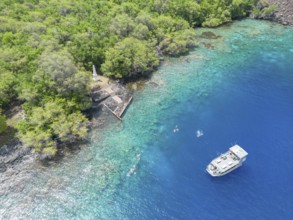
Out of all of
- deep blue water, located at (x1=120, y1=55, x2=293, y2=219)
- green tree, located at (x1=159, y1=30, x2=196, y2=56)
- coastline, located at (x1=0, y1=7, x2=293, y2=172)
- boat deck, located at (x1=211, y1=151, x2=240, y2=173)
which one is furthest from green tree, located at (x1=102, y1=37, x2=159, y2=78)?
boat deck, located at (x1=211, y1=151, x2=240, y2=173)

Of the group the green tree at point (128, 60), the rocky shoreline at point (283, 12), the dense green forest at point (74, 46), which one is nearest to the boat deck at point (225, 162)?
the dense green forest at point (74, 46)

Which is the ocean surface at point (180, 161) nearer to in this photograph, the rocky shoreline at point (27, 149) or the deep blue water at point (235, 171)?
the deep blue water at point (235, 171)

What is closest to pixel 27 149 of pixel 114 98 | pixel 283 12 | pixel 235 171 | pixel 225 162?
pixel 114 98

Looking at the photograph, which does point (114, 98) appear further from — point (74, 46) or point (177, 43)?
point (177, 43)

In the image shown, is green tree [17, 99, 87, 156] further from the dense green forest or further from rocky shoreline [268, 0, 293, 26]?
rocky shoreline [268, 0, 293, 26]

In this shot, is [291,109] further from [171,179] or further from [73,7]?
[73,7]

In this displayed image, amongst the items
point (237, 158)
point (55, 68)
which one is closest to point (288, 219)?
point (237, 158)
